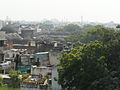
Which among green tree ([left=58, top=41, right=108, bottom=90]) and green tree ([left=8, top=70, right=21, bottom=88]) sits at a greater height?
green tree ([left=58, top=41, right=108, bottom=90])

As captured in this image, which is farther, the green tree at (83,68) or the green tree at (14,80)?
the green tree at (14,80)

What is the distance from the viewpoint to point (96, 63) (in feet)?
54.3

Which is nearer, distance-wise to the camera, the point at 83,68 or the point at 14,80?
the point at 83,68

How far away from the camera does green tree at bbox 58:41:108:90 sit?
54.0ft

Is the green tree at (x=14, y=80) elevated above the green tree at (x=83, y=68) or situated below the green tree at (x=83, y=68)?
below

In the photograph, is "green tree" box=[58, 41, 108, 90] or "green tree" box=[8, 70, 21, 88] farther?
Result: "green tree" box=[8, 70, 21, 88]

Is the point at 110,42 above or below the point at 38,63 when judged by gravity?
above

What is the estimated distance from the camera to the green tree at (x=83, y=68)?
16453 mm

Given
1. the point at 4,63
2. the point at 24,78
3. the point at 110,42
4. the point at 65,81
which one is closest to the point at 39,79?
the point at 24,78

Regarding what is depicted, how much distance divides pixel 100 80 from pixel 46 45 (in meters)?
15.2

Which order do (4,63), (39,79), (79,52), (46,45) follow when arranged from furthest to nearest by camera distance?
(46,45) < (4,63) < (39,79) < (79,52)

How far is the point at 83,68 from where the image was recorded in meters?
16.7

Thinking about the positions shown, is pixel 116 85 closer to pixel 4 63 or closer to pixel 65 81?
pixel 65 81

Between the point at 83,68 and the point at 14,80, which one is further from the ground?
the point at 83,68
